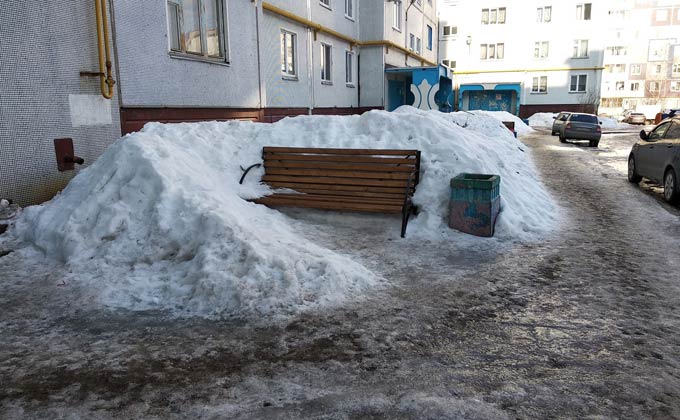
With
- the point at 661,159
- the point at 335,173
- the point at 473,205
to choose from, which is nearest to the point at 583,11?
the point at 661,159

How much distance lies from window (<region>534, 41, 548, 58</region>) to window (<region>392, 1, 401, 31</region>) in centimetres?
2461

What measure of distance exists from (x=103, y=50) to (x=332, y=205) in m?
4.82

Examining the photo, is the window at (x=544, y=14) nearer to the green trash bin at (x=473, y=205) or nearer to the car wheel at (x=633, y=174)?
the car wheel at (x=633, y=174)

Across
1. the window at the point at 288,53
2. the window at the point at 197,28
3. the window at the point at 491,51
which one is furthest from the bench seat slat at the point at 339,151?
the window at the point at 491,51

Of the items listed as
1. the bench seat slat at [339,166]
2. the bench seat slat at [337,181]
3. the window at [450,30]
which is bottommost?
the bench seat slat at [337,181]

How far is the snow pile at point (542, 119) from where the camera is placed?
1698 inches

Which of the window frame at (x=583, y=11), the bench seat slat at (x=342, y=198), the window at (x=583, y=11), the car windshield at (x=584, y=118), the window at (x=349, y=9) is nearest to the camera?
the bench seat slat at (x=342, y=198)

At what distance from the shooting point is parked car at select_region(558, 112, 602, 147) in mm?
23047

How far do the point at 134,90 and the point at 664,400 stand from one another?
9.28 m

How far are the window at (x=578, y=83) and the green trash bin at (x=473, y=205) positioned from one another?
44742 millimetres

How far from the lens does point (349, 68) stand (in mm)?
23562

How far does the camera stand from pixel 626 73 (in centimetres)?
9231

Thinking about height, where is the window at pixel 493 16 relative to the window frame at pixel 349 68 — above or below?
above

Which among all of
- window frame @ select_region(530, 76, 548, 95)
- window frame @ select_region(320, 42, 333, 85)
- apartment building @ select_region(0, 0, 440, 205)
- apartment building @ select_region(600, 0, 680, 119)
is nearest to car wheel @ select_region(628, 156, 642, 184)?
apartment building @ select_region(0, 0, 440, 205)
